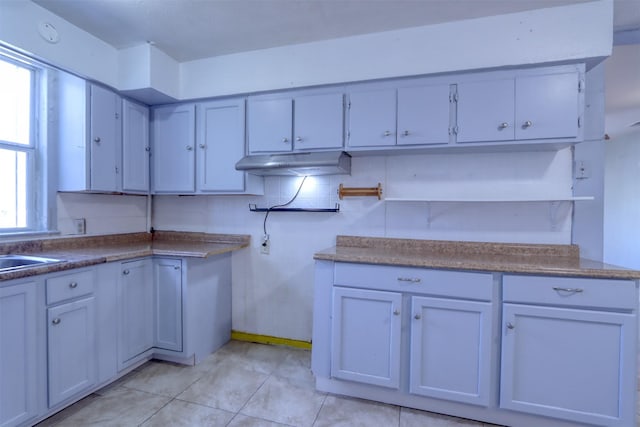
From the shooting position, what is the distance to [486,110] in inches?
73.9

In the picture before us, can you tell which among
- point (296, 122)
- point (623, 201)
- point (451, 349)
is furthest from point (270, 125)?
point (623, 201)

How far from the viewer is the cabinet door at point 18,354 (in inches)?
55.3

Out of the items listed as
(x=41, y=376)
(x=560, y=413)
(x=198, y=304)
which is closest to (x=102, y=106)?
(x=198, y=304)

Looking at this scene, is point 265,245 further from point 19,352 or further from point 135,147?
point 19,352

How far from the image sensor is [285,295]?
8.46ft

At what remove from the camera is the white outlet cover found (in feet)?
6.06

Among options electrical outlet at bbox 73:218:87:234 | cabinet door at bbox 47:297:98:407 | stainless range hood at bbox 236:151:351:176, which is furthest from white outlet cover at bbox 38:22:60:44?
cabinet door at bbox 47:297:98:407

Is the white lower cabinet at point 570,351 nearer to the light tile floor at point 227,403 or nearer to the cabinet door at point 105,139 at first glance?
the light tile floor at point 227,403

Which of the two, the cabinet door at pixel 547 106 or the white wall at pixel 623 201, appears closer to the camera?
the cabinet door at pixel 547 106

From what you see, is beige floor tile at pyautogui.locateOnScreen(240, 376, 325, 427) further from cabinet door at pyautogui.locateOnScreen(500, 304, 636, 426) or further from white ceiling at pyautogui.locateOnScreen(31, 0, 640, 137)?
white ceiling at pyautogui.locateOnScreen(31, 0, 640, 137)

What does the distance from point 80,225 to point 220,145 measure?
4.10 ft

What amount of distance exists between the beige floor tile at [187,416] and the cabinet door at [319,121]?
178 centimetres

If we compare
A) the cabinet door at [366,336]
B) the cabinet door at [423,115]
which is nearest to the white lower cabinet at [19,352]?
the cabinet door at [366,336]

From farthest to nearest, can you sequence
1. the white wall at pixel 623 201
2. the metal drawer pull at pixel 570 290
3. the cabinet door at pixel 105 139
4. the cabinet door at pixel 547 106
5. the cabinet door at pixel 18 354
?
the white wall at pixel 623 201, the cabinet door at pixel 105 139, the cabinet door at pixel 547 106, the metal drawer pull at pixel 570 290, the cabinet door at pixel 18 354
